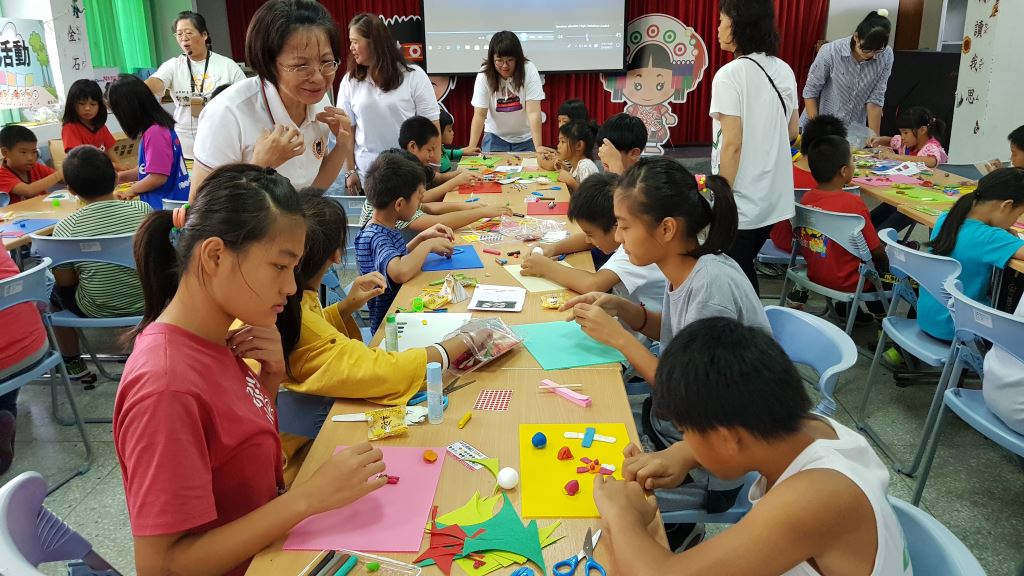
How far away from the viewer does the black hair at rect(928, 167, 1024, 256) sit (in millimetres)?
2580

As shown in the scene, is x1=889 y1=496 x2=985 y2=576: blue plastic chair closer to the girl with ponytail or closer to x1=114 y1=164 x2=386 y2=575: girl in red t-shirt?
x1=114 y1=164 x2=386 y2=575: girl in red t-shirt

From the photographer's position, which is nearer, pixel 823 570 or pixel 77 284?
pixel 823 570

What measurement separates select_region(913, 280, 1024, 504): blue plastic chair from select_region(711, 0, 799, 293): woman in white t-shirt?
94 cm

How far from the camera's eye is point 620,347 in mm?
1768

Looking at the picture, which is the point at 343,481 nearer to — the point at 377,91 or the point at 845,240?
the point at 845,240

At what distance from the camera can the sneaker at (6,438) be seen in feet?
8.05

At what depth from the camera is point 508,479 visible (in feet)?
4.05

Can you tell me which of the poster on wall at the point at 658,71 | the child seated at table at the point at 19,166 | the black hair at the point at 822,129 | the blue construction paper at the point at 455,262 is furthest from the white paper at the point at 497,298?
the poster on wall at the point at 658,71

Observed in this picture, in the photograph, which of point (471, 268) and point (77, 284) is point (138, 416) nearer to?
point (471, 268)

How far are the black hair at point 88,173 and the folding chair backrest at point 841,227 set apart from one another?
10.6 ft

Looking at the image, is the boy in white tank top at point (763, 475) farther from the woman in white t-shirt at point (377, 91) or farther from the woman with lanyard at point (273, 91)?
the woman in white t-shirt at point (377, 91)

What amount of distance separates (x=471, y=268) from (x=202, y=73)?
141 inches

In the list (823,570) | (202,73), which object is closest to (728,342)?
(823,570)

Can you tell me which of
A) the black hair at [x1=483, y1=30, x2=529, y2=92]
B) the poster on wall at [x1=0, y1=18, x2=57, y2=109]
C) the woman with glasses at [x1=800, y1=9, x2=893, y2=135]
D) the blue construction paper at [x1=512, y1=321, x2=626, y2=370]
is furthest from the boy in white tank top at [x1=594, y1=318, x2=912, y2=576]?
the poster on wall at [x1=0, y1=18, x2=57, y2=109]
